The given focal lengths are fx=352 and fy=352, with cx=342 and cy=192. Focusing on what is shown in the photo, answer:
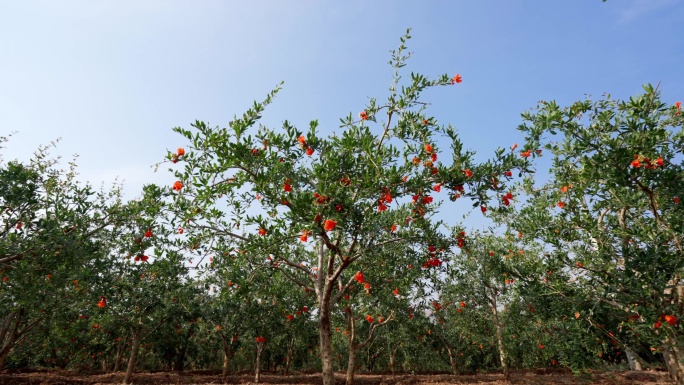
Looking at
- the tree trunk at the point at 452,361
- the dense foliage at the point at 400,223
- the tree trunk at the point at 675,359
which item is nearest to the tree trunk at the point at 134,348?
the dense foliage at the point at 400,223

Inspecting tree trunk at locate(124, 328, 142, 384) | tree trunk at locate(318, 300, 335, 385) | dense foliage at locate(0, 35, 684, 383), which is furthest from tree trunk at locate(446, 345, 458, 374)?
tree trunk at locate(124, 328, 142, 384)

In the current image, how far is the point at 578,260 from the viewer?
33.8ft

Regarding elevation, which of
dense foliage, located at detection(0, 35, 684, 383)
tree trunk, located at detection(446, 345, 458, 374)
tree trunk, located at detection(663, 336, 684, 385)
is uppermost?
dense foliage, located at detection(0, 35, 684, 383)

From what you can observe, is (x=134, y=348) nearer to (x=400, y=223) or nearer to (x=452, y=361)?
(x=400, y=223)

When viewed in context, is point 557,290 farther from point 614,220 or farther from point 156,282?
point 156,282

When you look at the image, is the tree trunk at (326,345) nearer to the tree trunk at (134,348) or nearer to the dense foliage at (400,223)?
the dense foliage at (400,223)

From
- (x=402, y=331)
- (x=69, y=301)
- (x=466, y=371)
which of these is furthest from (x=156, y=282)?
(x=466, y=371)

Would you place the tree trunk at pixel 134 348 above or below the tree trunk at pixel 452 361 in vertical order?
above

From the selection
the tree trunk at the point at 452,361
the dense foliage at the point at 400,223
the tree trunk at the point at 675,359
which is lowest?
the tree trunk at the point at 452,361

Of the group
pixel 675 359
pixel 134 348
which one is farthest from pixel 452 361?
pixel 134 348

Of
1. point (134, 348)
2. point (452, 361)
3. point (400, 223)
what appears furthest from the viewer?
point (452, 361)

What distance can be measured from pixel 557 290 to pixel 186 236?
1041cm

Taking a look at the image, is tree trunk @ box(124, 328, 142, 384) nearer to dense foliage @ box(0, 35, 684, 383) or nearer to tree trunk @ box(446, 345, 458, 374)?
dense foliage @ box(0, 35, 684, 383)

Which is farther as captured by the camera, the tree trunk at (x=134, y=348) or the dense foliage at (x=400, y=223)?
the tree trunk at (x=134, y=348)
